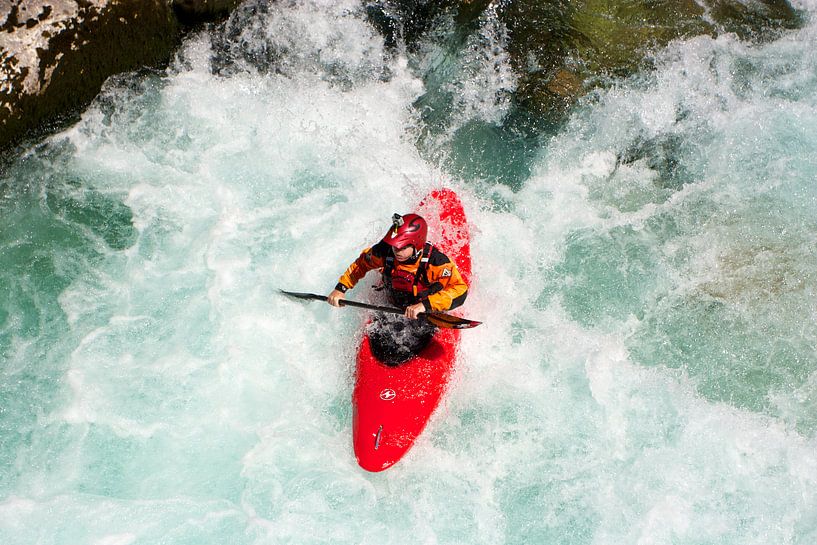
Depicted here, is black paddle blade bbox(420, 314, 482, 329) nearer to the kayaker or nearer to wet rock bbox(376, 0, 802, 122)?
the kayaker

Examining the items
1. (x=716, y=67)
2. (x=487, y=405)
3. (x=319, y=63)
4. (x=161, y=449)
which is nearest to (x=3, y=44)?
(x=319, y=63)

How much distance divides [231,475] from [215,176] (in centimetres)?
305

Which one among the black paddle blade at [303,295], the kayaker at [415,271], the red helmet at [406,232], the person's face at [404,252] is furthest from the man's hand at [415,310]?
the black paddle blade at [303,295]

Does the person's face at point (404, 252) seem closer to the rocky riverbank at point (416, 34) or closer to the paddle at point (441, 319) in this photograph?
the paddle at point (441, 319)

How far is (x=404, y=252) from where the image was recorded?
5.04 m

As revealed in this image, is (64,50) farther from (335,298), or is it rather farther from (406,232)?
(406,232)

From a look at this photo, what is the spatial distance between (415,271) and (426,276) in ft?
0.30

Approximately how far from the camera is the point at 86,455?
5.38 meters

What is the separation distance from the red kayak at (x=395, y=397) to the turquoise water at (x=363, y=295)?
27 cm

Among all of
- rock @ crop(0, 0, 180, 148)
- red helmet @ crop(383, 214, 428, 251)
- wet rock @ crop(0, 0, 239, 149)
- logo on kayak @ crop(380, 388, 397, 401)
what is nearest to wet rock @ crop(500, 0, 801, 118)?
red helmet @ crop(383, 214, 428, 251)

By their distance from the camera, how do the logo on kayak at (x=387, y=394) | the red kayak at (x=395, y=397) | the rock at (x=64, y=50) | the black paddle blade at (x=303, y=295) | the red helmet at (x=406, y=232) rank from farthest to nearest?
the rock at (x=64, y=50), the black paddle blade at (x=303, y=295), the logo on kayak at (x=387, y=394), the red kayak at (x=395, y=397), the red helmet at (x=406, y=232)

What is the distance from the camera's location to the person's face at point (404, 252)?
16.4ft

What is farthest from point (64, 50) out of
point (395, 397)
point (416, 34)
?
point (395, 397)

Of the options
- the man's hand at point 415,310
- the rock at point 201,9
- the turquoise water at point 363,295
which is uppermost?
the rock at point 201,9
